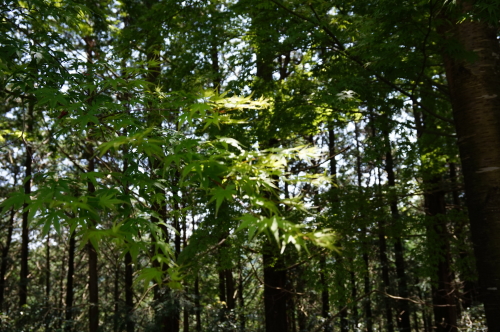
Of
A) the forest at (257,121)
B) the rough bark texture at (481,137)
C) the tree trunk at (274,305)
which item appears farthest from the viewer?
the tree trunk at (274,305)

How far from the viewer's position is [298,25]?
4762 millimetres

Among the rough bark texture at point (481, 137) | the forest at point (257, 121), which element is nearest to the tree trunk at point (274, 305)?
the forest at point (257, 121)

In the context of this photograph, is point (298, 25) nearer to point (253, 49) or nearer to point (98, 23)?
point (253, 49)

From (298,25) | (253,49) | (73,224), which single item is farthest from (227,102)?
(253,49)

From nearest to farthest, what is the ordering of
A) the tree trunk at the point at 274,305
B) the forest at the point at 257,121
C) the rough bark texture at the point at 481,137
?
the forest at the point at 257,121
the rough bark texture at the point at 481,137
the tree trunk at the point at 274,305

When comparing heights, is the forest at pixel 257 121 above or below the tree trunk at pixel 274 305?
above

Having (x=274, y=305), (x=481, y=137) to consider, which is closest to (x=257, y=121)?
(x=481, y=137)

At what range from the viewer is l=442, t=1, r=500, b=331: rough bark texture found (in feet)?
13.6

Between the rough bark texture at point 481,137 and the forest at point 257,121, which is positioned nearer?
the forest at point 257,121

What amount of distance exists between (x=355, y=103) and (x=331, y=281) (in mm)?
3692

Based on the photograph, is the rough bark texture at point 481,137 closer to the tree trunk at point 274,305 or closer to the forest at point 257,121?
the forest at point 257,121

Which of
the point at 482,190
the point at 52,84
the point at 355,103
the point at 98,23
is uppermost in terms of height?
the point at 98,23

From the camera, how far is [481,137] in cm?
438

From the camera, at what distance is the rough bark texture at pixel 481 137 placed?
4.15 meters
